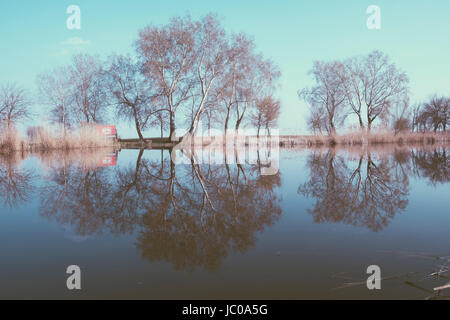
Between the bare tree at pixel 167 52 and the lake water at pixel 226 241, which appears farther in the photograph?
the bare tree at pixel 167 52

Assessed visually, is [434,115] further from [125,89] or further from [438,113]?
[125,89]

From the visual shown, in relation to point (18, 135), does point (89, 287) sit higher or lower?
lower

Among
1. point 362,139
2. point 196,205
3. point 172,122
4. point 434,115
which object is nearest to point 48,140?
point 172,122

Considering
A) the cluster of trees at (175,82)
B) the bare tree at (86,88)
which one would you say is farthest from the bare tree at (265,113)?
the bare tree at (86,88)

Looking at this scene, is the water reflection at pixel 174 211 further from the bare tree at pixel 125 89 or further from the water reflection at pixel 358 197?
the bare tree at pixel 125 89

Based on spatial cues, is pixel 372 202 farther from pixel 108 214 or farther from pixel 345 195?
pixel 108 214

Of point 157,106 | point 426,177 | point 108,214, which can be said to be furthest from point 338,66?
point 108,214

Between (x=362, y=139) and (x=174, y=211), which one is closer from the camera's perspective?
(x=174, y=211)

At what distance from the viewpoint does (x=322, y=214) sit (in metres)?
3.48

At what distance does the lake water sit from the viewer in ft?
6.07

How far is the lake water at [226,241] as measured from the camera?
6.07 feet

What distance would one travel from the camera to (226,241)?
2566 mm

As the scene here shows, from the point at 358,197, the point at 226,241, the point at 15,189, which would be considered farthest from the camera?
the point at 15,189
